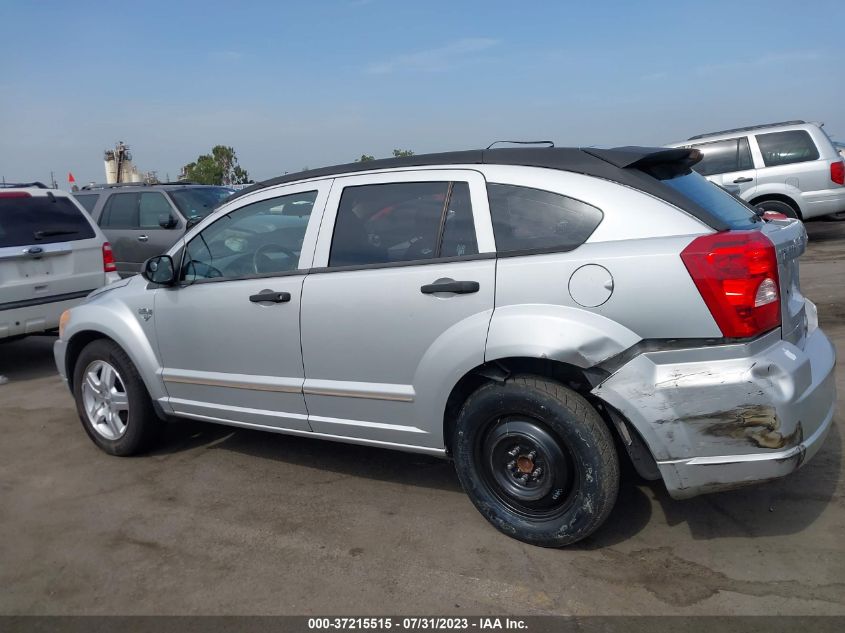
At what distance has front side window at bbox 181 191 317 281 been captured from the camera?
4.03m

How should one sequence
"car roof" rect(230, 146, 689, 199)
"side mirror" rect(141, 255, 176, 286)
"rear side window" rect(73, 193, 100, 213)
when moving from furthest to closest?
"rear side window" rect(73, 193, 100, 213), "side mirror" rect(141, 255, 176, 286), "car roof" rect(230, 146, 689, 199)

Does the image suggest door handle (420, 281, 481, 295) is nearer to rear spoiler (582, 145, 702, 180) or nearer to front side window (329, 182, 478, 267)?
front side window (329, 182, 478, 267)

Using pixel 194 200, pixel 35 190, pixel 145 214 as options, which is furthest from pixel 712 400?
pixel 145 214

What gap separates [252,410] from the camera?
418cm

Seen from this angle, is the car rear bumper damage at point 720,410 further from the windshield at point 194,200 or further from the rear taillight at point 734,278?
the windshield at point 194,200

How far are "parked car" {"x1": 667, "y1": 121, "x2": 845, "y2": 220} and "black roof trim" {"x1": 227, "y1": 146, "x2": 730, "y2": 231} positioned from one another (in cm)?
880

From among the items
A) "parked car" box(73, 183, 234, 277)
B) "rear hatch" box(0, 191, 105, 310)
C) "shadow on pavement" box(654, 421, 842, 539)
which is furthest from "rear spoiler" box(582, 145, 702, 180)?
"parked car" box(73, 183, 234, 277)

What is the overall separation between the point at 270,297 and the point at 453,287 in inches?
→ 44.0

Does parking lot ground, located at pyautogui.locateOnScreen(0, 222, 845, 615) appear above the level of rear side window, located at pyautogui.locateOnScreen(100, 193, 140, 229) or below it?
below

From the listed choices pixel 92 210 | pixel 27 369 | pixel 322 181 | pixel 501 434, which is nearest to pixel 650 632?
pixel 501 434

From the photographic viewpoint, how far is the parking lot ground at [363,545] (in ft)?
9.80

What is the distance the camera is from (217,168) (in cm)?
4388

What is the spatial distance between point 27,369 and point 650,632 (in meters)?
6.95

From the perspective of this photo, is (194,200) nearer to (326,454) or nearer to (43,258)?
(43,258)
